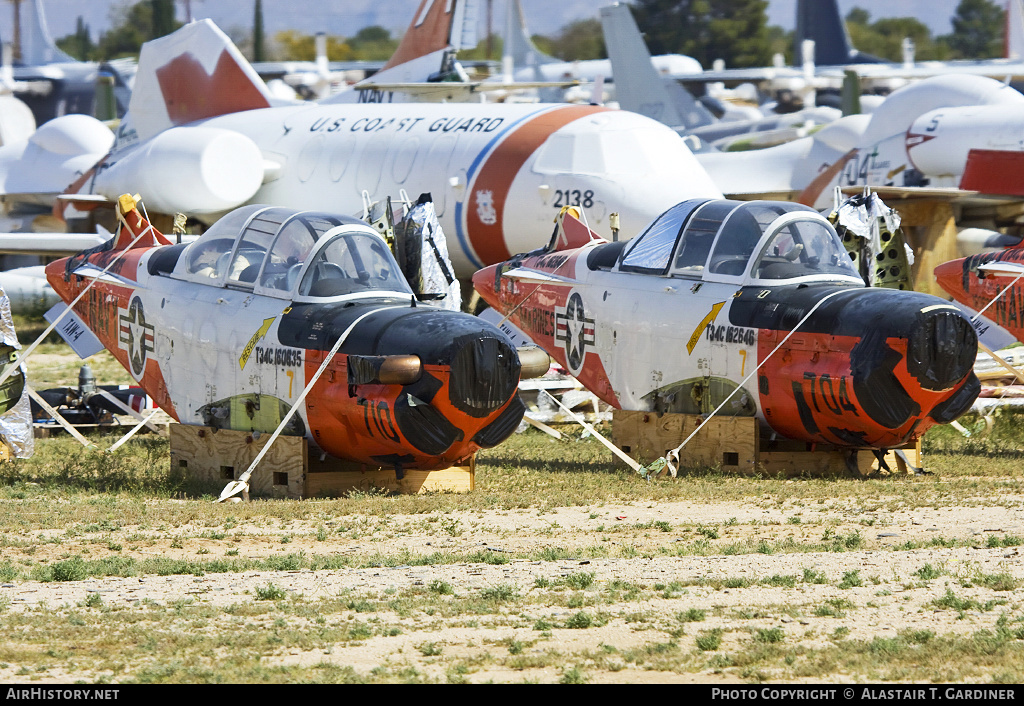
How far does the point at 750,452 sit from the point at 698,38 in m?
110

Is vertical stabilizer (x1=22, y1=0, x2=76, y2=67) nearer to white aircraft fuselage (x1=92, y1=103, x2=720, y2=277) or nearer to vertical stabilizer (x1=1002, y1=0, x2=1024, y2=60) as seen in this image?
vertical stabilizer (x1=1002, y1=0, x2=1024, y2=60)

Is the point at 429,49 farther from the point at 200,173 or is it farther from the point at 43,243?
the point at 43,243

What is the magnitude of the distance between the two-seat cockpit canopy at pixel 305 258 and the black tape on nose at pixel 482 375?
1.51m

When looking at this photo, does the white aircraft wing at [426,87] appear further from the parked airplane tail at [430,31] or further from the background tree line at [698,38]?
the background tree line at [698,38]

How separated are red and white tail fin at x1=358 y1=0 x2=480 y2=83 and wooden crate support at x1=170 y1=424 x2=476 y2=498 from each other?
22794 millimetres

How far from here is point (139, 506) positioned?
12.1 m

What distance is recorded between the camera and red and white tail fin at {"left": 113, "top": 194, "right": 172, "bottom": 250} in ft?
51.4

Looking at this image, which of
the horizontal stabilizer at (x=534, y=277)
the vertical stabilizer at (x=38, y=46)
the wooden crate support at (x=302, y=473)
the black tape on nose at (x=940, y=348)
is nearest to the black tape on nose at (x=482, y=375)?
the wooden crate support at (x=302, y=473)

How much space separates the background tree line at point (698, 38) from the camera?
10962 cm

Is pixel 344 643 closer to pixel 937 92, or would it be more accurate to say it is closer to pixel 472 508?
pixel 472 508

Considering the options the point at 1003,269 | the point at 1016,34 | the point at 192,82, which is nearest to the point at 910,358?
the point at 1003,269

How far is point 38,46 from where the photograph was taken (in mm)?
96688

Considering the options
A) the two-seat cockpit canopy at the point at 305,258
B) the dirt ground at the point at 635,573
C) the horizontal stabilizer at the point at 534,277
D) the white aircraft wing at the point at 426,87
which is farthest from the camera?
the white aircraft wing at the point at 426,87
